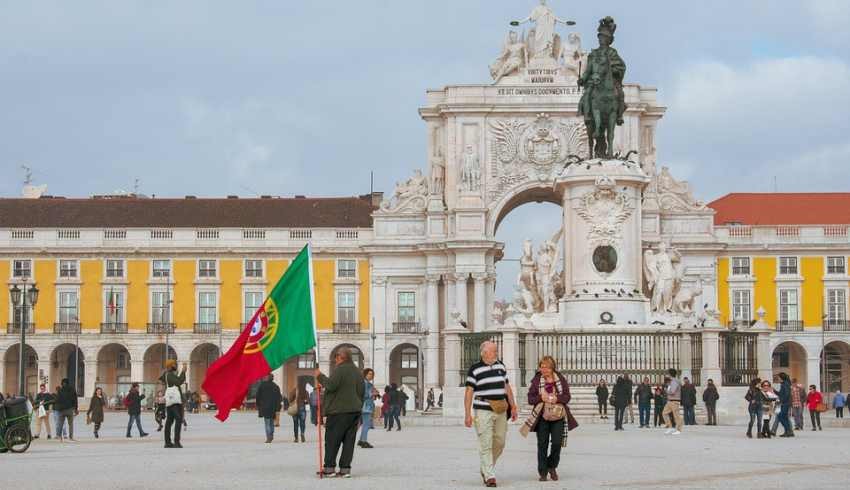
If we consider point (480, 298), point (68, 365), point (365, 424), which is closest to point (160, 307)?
point (68, 365)

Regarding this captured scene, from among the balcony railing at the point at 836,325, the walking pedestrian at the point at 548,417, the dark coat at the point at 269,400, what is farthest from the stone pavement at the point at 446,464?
the balcony railing at the point at 836,325

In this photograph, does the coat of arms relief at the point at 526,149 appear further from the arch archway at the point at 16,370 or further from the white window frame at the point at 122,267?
the arch archway at the point at 16,370

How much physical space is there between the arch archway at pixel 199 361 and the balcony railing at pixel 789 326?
27.0 m

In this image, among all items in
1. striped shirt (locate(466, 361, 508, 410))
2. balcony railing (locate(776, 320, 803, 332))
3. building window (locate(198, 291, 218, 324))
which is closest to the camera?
striped shirt (locate(466, 361, 508, 410))

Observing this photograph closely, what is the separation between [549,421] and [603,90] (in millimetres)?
14518

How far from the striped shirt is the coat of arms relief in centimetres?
6199

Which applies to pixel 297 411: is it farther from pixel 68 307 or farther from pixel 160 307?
pixel 68 307

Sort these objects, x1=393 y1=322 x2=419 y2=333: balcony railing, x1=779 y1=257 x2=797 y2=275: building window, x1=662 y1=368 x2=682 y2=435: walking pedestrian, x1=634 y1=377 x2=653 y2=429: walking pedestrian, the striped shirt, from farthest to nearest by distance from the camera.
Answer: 1. x1=779 y1=257 x2=797 y2=275: building window
2. x1=393 y1=322 x2=419 y2=333: balcony railing
3. x1=634 y1=377 x2=653 y2=429: walking pedestrian
4. x1=662 y1=368 x2=682 y2=435: walking pedestrian
5. the striped shirt

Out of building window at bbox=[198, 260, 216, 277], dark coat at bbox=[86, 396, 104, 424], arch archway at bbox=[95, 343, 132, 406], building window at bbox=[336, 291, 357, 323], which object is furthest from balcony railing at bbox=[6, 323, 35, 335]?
dark coat at bbox=[86, 396, 104, 424]

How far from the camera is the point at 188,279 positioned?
8225 centimetres

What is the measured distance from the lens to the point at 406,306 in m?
81.4

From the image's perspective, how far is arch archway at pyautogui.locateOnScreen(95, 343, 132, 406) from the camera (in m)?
82.4

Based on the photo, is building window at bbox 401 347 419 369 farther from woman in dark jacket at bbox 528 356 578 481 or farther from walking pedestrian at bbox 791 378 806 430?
woman in dark jacket at bbox 528 356 578 481

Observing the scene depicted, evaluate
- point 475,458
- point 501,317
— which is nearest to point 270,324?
point 475,458
